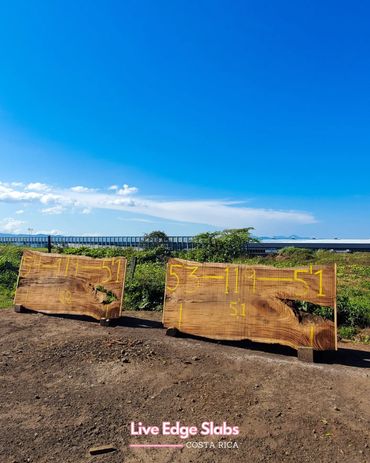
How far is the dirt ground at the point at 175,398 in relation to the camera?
3.17 m

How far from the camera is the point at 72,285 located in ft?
26.2

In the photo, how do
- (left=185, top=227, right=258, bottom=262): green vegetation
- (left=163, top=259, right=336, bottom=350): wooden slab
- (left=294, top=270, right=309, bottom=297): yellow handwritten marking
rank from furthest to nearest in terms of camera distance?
(left=185, top=227, right=258, bottom=262): green vegetation < (left=294, top=270, right=309, bottom=297): yellow handwritten marking < (left=163, top=259, right=336, bottom=350): wooden slab

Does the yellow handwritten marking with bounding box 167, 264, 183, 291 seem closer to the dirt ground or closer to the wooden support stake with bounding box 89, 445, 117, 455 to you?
the dirt ground

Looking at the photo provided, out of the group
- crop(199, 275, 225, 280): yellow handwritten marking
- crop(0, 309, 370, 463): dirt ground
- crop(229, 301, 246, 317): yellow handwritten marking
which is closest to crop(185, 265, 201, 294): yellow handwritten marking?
crop(199, 275, 225, 280): yellow handwritten marking

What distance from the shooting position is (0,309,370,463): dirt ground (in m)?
3.17

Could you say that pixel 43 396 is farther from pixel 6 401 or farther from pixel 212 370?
pixel 212 370

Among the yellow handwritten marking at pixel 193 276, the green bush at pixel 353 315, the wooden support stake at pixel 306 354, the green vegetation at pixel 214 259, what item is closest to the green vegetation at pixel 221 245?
the green vegetation at pixel 214 259

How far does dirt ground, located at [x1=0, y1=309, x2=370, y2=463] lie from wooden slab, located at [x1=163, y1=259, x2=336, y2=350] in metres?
0.30

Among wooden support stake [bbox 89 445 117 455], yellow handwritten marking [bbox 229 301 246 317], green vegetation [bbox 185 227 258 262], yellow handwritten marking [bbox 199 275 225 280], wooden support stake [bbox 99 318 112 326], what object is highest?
green vegetation [bbox 185 227 258 262]

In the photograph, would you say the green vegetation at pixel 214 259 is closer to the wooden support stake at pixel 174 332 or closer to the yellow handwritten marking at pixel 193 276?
the yellow handwritten marking at pixel 193 276

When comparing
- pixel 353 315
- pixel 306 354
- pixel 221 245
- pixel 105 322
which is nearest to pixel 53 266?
pixel 105 322

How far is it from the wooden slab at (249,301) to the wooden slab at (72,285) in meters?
1.36

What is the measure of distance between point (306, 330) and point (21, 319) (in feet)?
19.1

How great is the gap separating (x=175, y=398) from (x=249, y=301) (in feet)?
8.06
